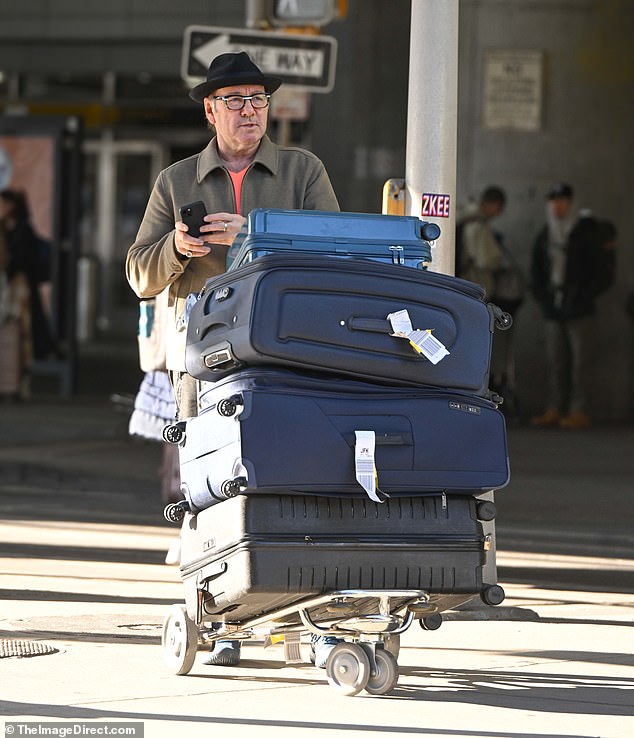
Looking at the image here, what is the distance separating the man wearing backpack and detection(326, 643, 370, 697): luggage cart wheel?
10666mm

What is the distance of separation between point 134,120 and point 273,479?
60.8 ft

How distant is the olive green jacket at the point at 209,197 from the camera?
233 inches

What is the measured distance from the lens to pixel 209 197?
5.97 m

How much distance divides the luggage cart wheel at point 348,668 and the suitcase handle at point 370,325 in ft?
3.06

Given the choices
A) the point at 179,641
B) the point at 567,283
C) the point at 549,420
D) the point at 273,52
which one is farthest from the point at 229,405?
the point at 549,420

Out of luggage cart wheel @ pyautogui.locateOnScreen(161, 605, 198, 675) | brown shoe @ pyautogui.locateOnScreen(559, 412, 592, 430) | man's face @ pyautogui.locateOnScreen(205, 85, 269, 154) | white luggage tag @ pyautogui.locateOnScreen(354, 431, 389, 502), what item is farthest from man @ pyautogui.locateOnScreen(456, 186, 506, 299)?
white luggage tag @ pyautogui.locateOnScreen(354, 431, 389, 502)

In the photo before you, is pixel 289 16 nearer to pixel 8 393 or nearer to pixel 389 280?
pixel 8 393

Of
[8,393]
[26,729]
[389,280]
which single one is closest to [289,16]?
[8,393]

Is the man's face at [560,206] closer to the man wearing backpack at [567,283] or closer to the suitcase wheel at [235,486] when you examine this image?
the man wearing backpack at [567,283]

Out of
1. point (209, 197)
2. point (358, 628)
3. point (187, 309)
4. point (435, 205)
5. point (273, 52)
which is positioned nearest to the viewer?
point (358, 628)

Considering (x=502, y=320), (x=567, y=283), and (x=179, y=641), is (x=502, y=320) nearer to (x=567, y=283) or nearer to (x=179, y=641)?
(x=179, y=641)

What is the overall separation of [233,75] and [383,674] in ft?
6.55

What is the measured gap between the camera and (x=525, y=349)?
16703 mm

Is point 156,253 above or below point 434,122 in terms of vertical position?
below
